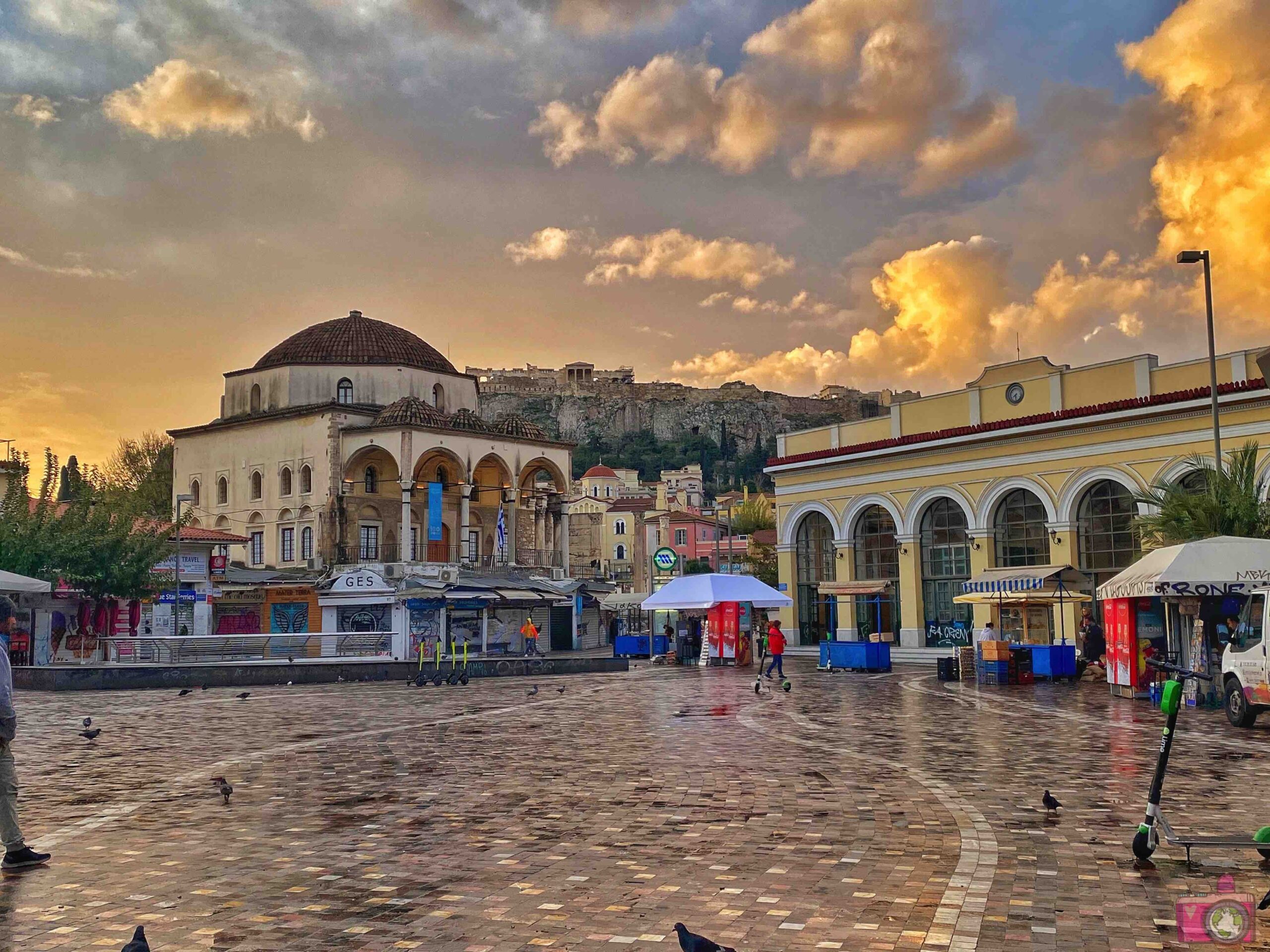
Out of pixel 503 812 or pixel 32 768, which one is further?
pixel 32 768

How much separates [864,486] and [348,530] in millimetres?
24698

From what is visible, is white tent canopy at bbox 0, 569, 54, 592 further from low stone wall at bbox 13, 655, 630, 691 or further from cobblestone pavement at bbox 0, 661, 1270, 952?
Result: cobblestone pavement at bbox 0, 661, 1270, 952

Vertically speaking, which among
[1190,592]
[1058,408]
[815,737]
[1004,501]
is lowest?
[815,737]

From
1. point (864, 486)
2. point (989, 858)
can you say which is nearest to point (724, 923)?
point (989, 858)

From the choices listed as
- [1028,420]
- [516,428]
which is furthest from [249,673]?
[516,428]

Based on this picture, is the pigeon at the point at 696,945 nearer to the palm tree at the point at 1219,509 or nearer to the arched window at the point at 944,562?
the palm tree at the point at 1219,509

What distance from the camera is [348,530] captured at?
53.0 metres

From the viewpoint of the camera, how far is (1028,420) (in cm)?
3394

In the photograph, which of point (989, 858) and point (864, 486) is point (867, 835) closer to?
point (989, 858)

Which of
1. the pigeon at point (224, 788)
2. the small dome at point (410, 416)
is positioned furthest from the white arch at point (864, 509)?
the pigeon at point (224, 788)

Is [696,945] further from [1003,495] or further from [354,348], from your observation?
[354,348]

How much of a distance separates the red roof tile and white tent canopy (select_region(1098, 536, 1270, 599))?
10557mm

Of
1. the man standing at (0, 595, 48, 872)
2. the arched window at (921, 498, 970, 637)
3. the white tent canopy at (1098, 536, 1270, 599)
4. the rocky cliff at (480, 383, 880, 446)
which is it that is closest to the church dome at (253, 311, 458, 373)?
the arched window at (921, 498, 970, 637)

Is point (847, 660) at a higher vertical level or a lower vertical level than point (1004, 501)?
lower
